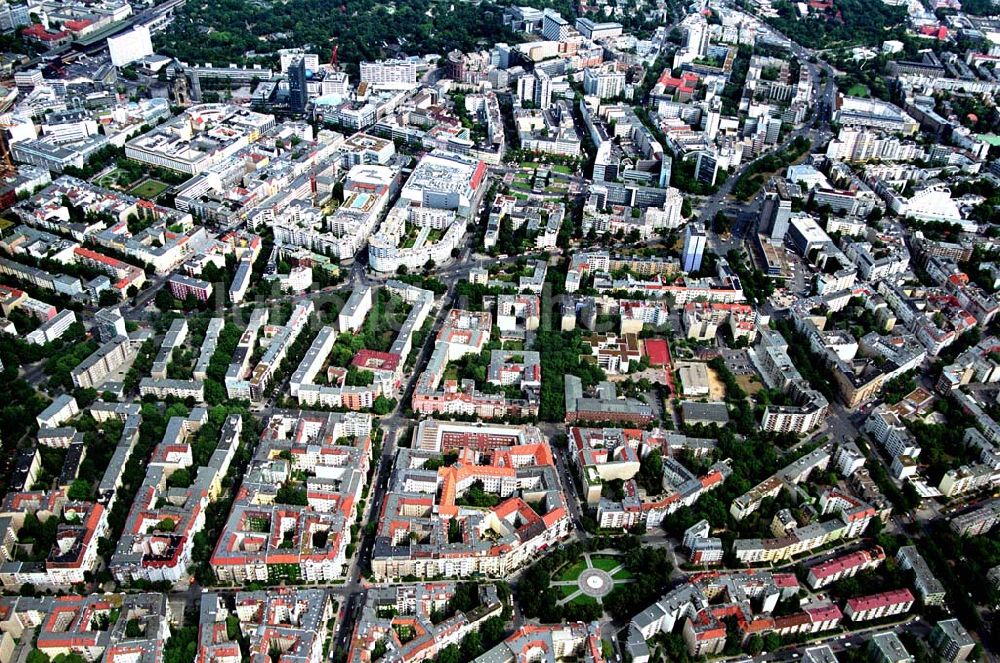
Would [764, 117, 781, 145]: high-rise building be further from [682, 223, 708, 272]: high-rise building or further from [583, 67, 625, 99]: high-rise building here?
[682, 223, 708, 272]: high-rise building

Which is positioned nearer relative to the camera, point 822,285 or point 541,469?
point 541,469

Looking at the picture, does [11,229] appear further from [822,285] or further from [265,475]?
[822,285]

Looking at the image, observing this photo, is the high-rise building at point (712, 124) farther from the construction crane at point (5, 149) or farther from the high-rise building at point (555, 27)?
the construction crane at point (5, 149)

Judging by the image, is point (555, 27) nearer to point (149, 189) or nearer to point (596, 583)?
point (149, 189)

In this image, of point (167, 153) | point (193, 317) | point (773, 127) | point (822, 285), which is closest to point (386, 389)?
point (193, 317)

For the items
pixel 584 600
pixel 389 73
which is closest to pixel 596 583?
pixel 584 600

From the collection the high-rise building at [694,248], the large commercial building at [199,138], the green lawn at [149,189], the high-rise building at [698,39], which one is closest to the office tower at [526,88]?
the high-rise building at [698,39]

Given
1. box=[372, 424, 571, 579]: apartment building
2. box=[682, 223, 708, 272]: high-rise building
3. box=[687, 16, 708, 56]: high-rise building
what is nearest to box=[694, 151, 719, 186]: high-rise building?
box=[682, 223, 708, 272]: high-rise building
